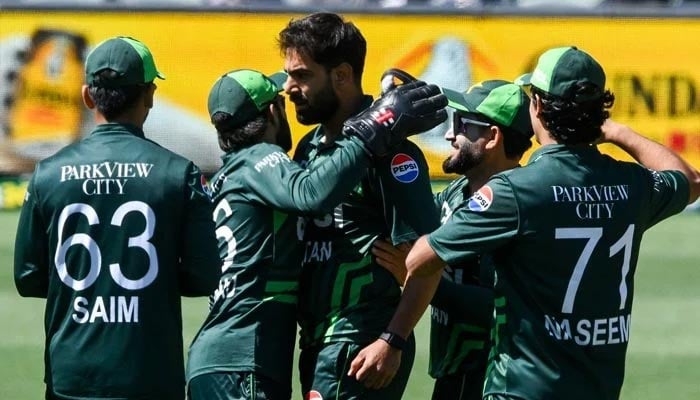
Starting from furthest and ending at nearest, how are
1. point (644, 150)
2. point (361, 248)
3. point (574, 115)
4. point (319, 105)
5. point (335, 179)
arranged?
point (644, 150) < point (319, 105) < point (361, 248) < point (335, 179) < point (574, 115)

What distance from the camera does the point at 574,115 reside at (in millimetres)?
5000

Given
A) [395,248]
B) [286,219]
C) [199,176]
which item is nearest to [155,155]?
[199,176]

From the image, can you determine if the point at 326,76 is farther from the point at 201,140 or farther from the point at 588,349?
the point at 201,140

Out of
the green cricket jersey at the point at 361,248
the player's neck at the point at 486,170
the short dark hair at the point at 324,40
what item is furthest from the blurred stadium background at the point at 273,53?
the green cricket jersey at the point at 361,248

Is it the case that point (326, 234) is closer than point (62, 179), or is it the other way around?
point (62, 179)

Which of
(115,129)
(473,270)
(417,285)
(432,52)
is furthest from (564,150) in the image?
(432,52)

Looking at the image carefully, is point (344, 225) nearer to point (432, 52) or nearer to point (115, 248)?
point (115, 248)

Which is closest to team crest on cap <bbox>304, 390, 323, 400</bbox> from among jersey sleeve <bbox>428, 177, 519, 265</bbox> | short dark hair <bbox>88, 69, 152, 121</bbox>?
jersey sleeve <bbox>428, 177, 519, 265</bbox>

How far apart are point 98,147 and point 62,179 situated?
0.18 meters

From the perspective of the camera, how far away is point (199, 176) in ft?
17.3

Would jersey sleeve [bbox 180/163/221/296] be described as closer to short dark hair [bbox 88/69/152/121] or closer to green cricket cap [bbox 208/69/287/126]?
short dark hair [bbox 88/69/152/121]

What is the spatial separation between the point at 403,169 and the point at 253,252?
0.71 metres

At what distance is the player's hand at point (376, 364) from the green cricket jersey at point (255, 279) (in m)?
0.39

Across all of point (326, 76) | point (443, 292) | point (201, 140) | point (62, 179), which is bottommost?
point (443, 292)
